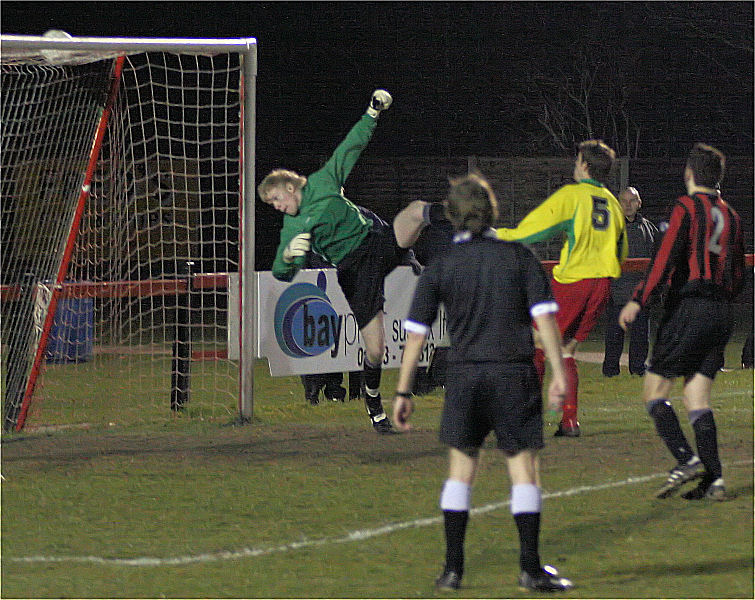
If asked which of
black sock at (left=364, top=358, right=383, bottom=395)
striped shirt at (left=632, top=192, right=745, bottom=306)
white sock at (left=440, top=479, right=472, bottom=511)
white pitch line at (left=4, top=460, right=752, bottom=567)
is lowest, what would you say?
white pitch line at (left=4, top=460, right=752, bottom=567)

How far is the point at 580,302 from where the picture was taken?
935cm

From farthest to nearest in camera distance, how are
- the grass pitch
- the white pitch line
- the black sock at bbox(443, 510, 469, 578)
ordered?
the white pitch line → the grass pitch → the black sock at bbox(443, 510, 469, 578)

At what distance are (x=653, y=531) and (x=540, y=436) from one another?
1461 millimetres

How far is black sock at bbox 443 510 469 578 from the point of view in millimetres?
5703

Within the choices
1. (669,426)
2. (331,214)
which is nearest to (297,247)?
(331,214)

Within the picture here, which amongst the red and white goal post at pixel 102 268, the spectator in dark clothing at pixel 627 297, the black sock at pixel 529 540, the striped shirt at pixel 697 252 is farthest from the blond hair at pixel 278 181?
the spectator in dark clothing at pixel 627 297

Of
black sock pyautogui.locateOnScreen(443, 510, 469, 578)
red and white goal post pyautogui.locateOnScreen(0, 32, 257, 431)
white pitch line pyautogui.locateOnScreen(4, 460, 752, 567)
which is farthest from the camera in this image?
red and white goal post pyautogui.locateOnScreen(0, 32, 257, 431)

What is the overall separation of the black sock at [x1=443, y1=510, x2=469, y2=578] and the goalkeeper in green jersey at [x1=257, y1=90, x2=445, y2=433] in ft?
13.7

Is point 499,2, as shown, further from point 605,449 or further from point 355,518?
point 355,518

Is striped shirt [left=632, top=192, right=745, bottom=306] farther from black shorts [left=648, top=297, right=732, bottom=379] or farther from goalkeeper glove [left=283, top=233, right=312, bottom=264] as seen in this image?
goalkeeper glove [left=283, top=233, right=312, bottom=264]

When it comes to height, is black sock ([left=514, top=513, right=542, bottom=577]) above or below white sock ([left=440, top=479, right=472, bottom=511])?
below

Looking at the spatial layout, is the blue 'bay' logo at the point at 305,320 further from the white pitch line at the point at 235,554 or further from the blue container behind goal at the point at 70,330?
the white pitch line at the point at 235,554

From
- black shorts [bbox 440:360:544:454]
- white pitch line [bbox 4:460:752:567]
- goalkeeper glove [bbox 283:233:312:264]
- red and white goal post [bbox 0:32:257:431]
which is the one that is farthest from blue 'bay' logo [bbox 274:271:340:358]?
black shorts [bbox 440:360:544:454]

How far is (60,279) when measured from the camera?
10.9 m
